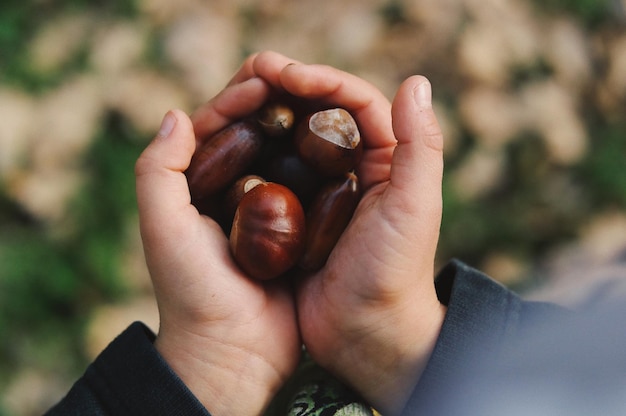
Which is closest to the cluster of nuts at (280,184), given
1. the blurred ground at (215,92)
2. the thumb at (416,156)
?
the thumb at (416,156)

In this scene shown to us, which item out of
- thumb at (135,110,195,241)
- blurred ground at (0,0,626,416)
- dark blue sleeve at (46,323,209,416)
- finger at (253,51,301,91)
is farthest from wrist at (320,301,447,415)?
blurred ground at (0,0,626,416)

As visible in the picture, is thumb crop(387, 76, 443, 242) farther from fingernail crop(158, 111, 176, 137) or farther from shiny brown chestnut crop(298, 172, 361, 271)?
fingernail crop(158, 111, 176, 137)

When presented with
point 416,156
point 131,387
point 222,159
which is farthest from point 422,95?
point 131,387

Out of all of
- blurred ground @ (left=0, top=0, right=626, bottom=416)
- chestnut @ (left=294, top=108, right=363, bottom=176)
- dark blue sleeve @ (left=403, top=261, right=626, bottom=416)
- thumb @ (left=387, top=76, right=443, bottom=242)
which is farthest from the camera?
blurred ground @ (left=0, top=0, right=626, bottom=416)

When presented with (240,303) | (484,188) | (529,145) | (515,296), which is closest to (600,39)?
(529,145)

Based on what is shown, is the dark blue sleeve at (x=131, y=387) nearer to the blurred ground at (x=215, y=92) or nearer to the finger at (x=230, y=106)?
the finger at (x=230, y=106)

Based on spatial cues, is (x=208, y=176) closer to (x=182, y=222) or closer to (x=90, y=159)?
(x=182, y=222)

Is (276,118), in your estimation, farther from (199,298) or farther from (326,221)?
(199,298)
